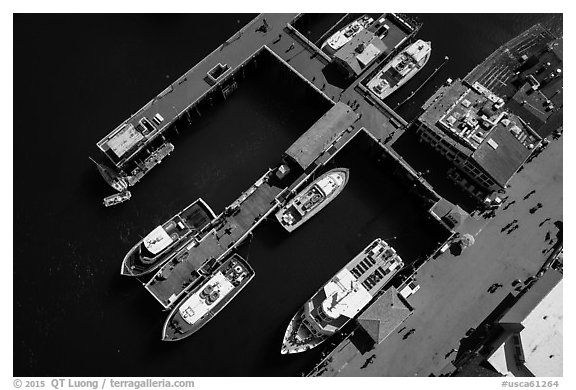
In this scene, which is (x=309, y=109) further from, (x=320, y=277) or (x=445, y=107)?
(x=320, y=277)

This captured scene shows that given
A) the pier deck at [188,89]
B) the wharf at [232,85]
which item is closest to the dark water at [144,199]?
the wharf at [232,85]

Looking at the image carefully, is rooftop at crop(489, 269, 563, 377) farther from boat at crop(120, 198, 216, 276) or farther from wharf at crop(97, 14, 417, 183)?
boat at crop(120, 198, 216, 276)

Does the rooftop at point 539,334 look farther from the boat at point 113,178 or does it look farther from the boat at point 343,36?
the boat at point 113,178

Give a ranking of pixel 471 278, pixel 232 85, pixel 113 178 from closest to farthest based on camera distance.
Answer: pixel 471 278 < pixel 113 178 < pixel 232 85

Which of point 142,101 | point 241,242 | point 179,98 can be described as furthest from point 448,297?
point 142,101

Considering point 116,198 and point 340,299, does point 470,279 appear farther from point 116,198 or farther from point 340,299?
point 116,198

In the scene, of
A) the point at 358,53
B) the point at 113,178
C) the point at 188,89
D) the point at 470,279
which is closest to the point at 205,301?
the point at 113,178
